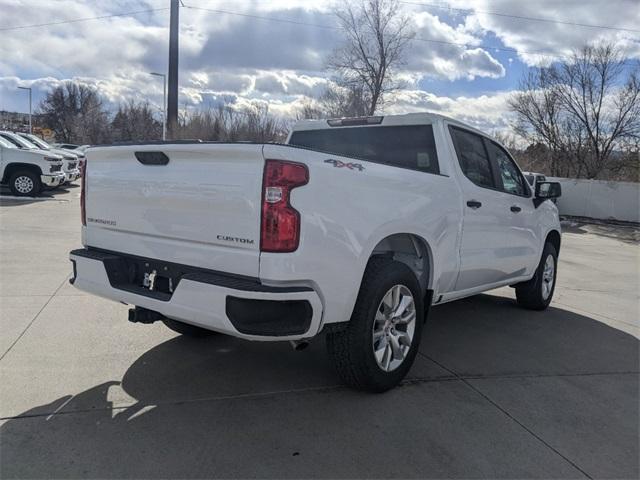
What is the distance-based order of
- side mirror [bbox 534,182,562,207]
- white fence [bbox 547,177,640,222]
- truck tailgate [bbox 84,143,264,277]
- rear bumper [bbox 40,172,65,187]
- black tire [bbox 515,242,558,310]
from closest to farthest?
truck tailgate [bbox 84,143,264,277], side mirror [bbox 534,182,562,207], black tire [bbox 515,242,558,310], rear bumper [bbox 40,172,65,187], white fence [bbox 547,177,640,222]

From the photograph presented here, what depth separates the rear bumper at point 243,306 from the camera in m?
2.91

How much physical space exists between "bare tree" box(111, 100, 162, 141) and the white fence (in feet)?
158

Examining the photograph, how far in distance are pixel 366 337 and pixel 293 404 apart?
66 cm

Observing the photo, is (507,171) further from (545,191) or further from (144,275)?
(144,275)

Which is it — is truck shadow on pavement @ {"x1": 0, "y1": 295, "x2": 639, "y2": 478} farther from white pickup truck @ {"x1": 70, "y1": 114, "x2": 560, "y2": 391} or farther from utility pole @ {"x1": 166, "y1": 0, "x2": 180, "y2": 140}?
utility pole @ {"x1": 166, "y1": 0, "x2": 180, "y2": 140}

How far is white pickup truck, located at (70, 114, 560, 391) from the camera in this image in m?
2.94

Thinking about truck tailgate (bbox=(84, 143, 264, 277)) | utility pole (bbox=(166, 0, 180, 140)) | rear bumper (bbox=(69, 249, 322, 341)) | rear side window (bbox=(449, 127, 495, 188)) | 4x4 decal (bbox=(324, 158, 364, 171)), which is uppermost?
utility pole (bbox=(166, 0, 180, 140))

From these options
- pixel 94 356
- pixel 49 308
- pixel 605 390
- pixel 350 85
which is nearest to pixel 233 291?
pixel 94 356

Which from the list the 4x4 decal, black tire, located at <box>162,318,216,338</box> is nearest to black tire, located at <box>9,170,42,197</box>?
black tire, located at <box>162,318,216,338</box>

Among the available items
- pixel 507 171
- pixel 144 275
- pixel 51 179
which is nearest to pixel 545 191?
pixel 507 171

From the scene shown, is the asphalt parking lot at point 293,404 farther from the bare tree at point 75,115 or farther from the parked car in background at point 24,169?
the bare tree at point 75,115

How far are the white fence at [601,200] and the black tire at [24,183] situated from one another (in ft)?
60.3

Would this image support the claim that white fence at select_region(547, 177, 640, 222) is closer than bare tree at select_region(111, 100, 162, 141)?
Yes

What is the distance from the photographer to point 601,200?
21172mm
